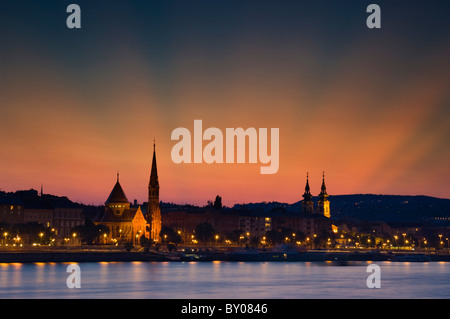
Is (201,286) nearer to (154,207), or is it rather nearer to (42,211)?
(42,211)

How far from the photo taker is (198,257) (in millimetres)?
143625

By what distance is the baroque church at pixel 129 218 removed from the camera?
547ft

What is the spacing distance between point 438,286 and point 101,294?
3598 centimetres

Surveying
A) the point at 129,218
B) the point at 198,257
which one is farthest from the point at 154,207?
the point at 198,257

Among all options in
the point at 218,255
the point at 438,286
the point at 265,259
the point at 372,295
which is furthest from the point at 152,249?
the point at 372,295

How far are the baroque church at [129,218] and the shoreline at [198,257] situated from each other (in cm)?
2430

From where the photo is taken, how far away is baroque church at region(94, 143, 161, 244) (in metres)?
167

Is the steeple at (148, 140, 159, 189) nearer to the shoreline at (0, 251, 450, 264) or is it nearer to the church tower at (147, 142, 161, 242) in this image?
the church tower at (147, 142, 161, 242)

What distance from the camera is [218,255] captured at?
146250 millimetres

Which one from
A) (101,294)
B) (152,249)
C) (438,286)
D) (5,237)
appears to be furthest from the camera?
(152,249)

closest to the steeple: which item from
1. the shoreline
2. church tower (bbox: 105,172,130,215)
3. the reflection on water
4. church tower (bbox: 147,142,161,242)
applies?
church tower (bbox: 147,142,161,242)

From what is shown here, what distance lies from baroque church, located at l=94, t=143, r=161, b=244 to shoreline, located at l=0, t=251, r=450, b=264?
24.3 meters

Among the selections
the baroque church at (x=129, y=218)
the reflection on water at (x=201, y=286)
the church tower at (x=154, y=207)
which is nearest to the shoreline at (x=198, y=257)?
the reflection on water at (x=201, y=286)
